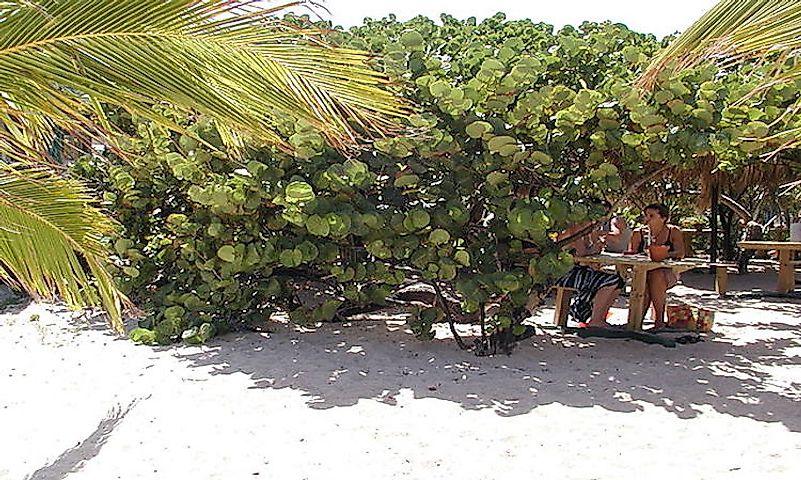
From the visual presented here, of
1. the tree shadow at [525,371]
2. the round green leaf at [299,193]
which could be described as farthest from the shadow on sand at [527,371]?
the round green leaf at [299,193]

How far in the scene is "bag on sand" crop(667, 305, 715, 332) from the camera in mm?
7266

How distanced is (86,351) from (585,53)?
184 inches

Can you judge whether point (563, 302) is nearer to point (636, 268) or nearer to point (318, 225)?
point (636, 268)

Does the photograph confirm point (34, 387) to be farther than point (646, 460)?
Yes

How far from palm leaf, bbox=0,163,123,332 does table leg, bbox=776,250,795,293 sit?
31.9 ft

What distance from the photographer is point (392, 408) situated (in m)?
4.97

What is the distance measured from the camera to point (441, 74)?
5820 millimetres

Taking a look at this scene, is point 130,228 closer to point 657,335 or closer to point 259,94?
point 657,335

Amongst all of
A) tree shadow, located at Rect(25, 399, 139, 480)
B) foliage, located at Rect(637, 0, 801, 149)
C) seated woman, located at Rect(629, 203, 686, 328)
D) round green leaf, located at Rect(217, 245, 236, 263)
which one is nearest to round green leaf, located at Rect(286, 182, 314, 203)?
round green leaf, located at Rect(217, 245, 236, 263)

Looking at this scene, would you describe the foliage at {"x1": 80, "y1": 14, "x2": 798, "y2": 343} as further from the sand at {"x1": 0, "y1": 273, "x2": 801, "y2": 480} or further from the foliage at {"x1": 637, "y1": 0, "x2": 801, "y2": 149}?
the foliage at {"x1": 637, "y1": 0, "x2": 801, "y2": 149}

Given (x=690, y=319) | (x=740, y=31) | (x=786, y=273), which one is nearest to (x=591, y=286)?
(x=690, y=319)

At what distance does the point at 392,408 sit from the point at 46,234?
2467 millimetres

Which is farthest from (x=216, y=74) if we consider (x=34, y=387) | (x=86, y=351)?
(x=86, y=351)

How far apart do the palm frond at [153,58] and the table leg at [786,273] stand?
1001 cm
